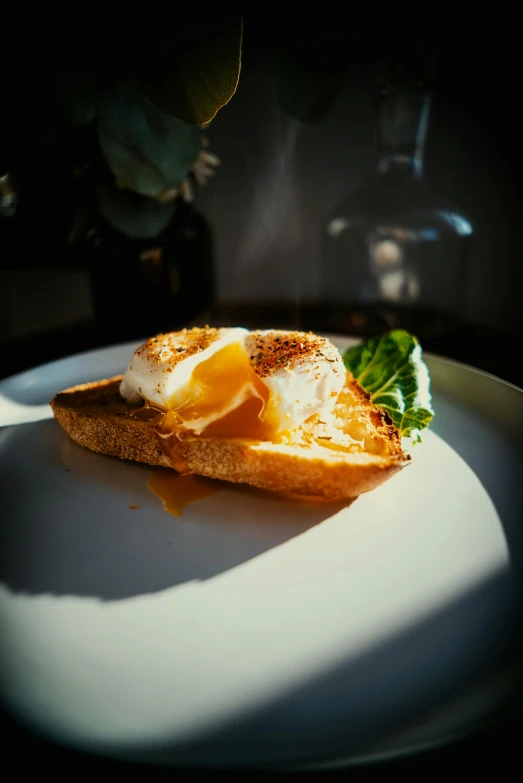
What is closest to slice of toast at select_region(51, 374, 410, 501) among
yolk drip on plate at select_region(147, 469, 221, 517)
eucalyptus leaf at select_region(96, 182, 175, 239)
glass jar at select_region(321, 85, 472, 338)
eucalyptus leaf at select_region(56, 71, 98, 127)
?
yolk drip on plate at select_region(147, 469, 221, 517)

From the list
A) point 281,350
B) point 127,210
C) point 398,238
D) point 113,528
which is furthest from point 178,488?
point 398,238

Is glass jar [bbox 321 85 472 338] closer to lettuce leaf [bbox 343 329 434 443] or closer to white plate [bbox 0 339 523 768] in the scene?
lettuce leaf [bbox 343 329 434 443]

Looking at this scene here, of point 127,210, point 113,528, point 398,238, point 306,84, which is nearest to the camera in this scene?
point 113,528

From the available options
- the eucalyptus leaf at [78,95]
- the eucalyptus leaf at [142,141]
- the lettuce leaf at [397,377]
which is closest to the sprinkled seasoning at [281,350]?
the lettuce leaf at [397,377]

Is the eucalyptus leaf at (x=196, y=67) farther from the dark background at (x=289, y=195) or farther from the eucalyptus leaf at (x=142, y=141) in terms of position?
the dark background at (x=289, y=195)

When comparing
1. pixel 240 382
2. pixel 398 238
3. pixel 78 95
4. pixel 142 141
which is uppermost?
pixel 78 95

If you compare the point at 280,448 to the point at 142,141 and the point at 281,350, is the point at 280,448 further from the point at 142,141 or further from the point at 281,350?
the point at 142,141

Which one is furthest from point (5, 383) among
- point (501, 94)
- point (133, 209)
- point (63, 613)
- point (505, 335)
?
point (501, 94)
